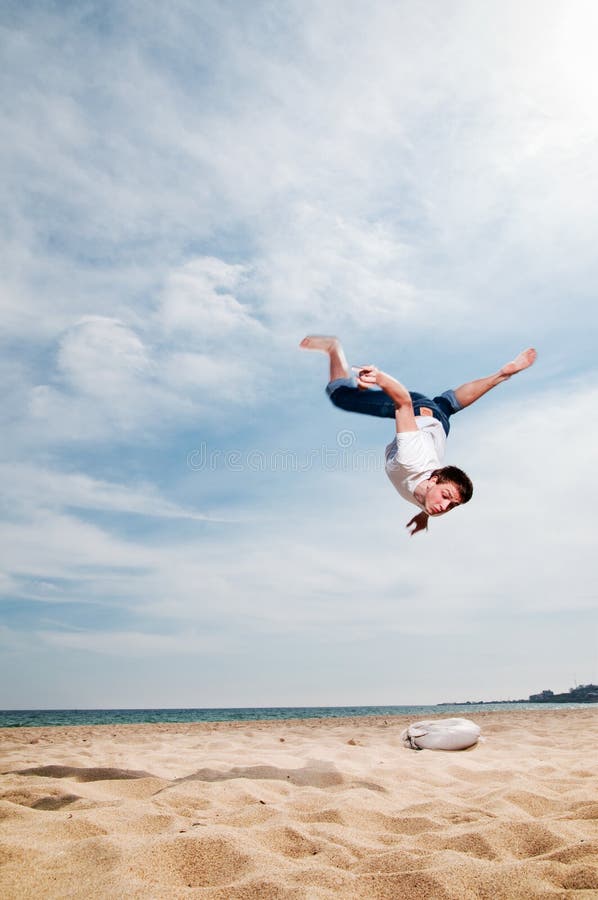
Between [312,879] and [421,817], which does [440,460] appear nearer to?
[421,817]

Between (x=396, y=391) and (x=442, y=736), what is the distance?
12.3 ft

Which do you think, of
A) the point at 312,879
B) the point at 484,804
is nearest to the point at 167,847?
the point at 312,879

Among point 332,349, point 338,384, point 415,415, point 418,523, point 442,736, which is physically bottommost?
point 442,736

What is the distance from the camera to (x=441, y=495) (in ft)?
14.2

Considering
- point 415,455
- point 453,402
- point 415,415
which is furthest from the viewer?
point 453,402

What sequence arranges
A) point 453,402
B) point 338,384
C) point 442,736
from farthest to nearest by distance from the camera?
point 442,736 < point 453,402 < point 338,384

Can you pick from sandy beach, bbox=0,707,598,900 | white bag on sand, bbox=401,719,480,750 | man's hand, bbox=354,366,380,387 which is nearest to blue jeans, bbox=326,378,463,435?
man's hand, bbox=354,366,380,387

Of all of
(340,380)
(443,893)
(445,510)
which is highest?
(340,380)

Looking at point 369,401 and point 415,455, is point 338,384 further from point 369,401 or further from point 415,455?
point 415,455

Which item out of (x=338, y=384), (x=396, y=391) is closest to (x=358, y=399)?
(x=338, y=384)

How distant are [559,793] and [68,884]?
2975 mm

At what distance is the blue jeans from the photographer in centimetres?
452

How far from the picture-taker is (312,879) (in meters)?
2.18

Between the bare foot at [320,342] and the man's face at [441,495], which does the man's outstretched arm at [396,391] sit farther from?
the bare foot at [320,342]
